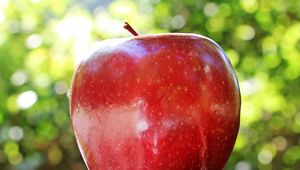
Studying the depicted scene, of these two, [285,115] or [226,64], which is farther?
[285,115]

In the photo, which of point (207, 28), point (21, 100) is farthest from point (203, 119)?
point (207, 28)

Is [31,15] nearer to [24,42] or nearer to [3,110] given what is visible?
[24,42]

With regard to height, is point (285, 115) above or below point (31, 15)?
below

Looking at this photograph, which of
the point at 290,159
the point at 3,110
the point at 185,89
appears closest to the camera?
the point at 185,89

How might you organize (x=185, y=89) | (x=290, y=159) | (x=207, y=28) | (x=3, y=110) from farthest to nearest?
(x=290, y=159), (x=207, y=28), (x=3, y=110), (x=185, y=89)

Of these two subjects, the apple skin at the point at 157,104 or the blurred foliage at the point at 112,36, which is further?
→ the blurred foliage at the point at 112,36
